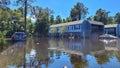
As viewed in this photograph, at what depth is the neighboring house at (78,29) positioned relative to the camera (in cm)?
7038

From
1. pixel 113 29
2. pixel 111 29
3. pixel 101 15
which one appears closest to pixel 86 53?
pixel 113 29

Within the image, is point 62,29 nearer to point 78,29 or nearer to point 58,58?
point 78,29

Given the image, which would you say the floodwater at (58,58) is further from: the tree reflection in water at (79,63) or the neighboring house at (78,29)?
the neighboring house at (78,29)

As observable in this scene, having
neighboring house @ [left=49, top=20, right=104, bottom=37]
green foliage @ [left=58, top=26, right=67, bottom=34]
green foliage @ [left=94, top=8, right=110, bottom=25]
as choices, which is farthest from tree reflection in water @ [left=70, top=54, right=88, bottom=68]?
green foliage @ [left=94, top=8, right=110, bottom=25]

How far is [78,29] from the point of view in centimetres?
7156

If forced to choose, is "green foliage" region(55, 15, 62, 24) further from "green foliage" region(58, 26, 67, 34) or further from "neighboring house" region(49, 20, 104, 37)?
"green foliage" region(58, 26, 67, 34)

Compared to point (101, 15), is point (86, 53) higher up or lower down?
lower down

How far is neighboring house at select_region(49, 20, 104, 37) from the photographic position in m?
70.4

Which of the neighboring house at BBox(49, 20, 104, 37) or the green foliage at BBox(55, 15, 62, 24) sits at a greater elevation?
the green foliage at BBox(55, 15, 62, 24)

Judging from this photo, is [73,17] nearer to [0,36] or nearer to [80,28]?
[80,28]

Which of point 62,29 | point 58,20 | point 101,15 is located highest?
point 101,15

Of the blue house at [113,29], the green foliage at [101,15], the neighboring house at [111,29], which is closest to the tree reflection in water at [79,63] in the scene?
the blue house at [113,29]

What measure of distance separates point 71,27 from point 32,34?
13.8m

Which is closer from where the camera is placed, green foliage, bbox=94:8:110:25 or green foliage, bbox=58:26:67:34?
green foliage, bbox=58:26:67:34
